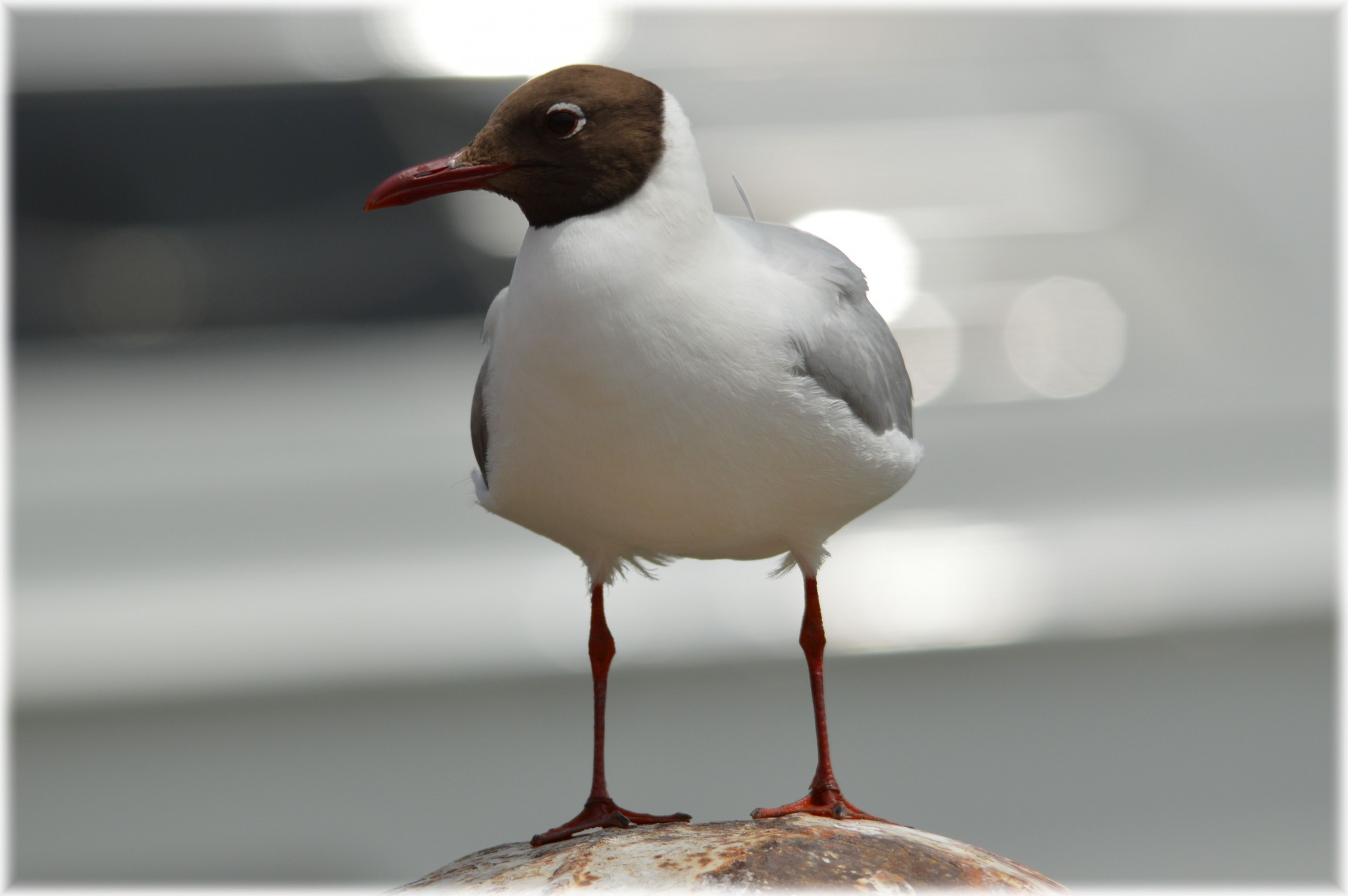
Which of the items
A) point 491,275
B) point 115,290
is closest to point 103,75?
point 115,290

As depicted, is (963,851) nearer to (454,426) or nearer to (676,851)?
(676,851)

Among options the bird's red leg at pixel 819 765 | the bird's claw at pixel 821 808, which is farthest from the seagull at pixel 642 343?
the bird's claw at pixel 821 808

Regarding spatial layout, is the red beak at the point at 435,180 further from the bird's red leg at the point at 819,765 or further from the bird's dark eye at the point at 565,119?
the bird's red leg at the point at 819,765

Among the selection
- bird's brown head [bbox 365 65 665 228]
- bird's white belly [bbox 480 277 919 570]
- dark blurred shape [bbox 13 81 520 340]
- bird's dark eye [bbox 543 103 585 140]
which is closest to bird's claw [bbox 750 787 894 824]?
bird's white belly [bbox 480 277 919 570]

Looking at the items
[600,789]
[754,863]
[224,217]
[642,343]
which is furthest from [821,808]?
[224,217]

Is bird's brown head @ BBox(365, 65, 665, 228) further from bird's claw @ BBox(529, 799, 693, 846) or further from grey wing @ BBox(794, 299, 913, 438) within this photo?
bird's claw @ BBox(529, 799, 693, 846)

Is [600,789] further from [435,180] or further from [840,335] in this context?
[435,180]
